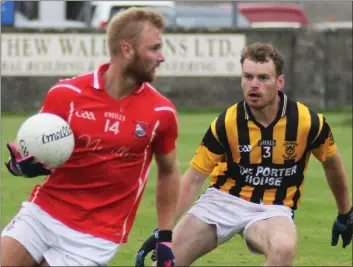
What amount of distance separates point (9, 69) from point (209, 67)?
426cm

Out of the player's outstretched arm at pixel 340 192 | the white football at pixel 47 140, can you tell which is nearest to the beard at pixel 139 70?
the white football at pixel 47 140

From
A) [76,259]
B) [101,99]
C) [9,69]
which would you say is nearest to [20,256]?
[76,259]

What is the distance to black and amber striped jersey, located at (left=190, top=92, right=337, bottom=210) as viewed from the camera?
726 centimetres

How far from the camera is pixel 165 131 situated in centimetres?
605

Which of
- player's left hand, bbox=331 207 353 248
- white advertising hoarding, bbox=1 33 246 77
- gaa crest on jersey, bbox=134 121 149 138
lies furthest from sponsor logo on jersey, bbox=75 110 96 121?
white advertising hoarding, bbox=1 33 246 77

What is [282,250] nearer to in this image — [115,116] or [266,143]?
[266,143]

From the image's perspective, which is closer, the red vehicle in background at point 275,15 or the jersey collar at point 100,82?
the jersey collar at point 100,82

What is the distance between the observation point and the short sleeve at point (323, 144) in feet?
23.8

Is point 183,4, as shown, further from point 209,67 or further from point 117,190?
point 117,190

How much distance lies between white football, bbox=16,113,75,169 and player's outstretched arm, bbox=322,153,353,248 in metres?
2.23

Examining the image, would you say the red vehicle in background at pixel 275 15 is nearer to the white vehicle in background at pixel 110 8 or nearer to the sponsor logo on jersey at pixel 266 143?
the white vehicle in background at pixel 110 8

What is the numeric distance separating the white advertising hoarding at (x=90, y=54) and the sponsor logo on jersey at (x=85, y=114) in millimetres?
17217

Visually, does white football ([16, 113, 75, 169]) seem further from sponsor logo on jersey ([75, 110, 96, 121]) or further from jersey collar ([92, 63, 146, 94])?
jersey collar ([92, 63, 146, 94])

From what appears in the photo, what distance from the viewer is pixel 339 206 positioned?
25.0ft
